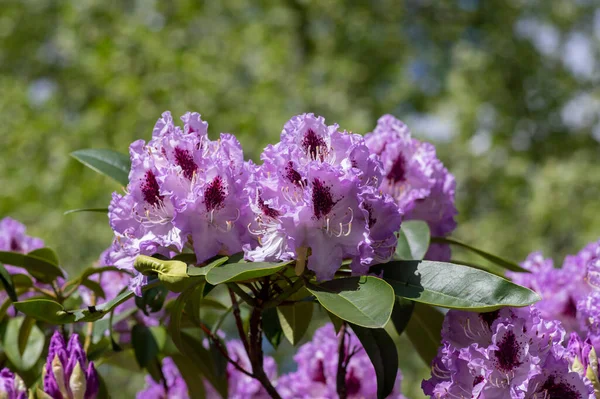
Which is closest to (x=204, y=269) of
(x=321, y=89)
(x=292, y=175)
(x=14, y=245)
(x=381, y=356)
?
(x=292, y=175)

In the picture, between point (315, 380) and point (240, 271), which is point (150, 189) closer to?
point (240, 271)

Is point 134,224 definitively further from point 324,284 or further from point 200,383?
point 200,383

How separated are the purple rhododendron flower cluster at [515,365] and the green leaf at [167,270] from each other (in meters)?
0.34

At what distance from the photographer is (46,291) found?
1.35 metres

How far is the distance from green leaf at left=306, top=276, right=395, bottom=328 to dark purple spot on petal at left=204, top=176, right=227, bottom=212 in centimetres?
16

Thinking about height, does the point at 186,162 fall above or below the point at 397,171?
below

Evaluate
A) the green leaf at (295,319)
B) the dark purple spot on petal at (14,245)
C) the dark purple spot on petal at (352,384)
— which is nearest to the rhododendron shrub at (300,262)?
the green leaf at (295,319)

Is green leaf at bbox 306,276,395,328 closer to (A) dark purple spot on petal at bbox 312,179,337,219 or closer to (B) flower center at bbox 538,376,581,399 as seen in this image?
(A) dark purple spot on petal at bbox 312,179,337,219

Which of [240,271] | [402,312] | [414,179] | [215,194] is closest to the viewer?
[240,271]

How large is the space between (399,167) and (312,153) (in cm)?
36

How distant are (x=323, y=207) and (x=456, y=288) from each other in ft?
0.60

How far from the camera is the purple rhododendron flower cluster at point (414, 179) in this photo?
4.33 feet

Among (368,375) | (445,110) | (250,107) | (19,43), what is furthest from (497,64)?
(368,375)

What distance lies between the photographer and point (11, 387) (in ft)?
3.65
